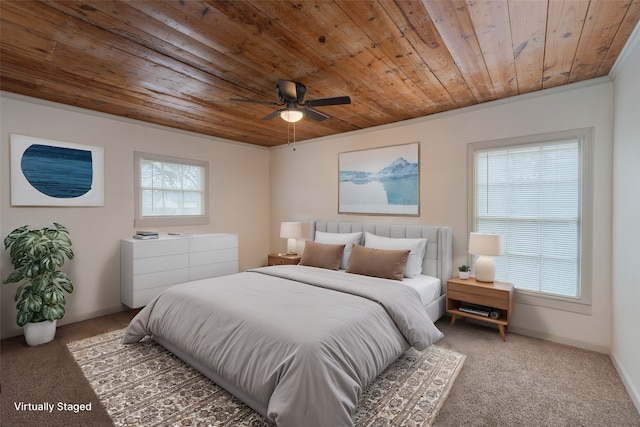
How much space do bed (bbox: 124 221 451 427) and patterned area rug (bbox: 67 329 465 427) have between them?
0.35ft

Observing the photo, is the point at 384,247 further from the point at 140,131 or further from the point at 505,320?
the point at 140,131

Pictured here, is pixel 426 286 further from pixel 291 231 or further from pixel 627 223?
pixel 291 231

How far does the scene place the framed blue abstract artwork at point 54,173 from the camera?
3217 millimetres

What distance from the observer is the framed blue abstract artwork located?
10.6ft

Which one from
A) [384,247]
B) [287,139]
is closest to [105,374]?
[384,247]

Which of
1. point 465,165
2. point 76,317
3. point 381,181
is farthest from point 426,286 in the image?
point 76,317

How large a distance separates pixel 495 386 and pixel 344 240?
91.3 inches

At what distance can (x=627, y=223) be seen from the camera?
233 centimetres

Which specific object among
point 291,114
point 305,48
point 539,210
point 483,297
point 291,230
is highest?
point 305,48

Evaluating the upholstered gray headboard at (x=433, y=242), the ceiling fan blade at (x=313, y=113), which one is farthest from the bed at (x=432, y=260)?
the ceiling fan blade at (x=313, y=113)

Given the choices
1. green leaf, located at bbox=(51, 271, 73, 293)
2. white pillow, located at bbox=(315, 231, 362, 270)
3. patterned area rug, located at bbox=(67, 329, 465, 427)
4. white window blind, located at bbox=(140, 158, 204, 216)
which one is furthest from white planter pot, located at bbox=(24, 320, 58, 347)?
white pillow, located at bbox=(315, 231, 362, 270)

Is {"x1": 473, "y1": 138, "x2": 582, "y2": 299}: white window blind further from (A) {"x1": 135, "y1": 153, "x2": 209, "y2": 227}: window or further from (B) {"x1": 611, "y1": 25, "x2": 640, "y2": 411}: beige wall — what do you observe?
(A) {"x1": 135, "y1": 153, "x2": 209, "y2": 227}: window

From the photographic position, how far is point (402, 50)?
2.32 metres

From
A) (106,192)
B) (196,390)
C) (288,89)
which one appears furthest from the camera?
(106,192)
